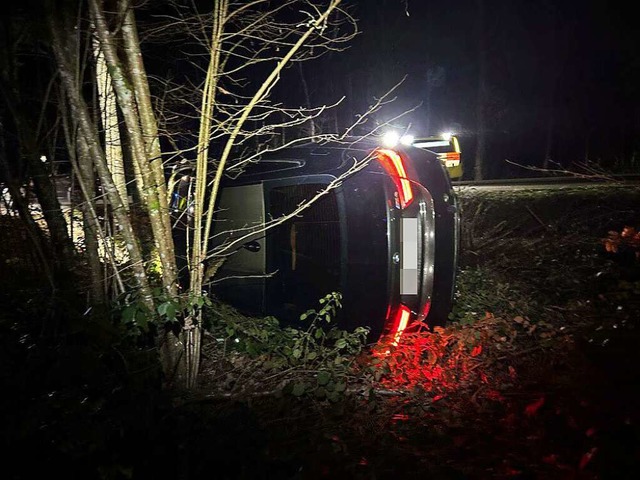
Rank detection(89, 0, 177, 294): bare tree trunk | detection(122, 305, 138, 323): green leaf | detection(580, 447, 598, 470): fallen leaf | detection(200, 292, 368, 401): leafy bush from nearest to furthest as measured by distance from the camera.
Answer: detection(580, 447, 598, 470): fallen leaf < detection(89, 0, 177, 294): bare tree trunk < detection(122, 305, 138, 323): green leaf < detection(200, 292, 368, 401): leafy bush

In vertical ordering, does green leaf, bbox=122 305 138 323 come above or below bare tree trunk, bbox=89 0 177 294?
below

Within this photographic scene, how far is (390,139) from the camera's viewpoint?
4.41 metres

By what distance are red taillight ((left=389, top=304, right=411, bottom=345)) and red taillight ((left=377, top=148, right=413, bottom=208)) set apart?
2.86 ft

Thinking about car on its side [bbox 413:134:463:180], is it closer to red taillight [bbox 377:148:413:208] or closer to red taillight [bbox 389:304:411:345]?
red taillight [bbox 377:148:413:208]

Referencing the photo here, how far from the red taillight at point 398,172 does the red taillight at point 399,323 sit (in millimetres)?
871

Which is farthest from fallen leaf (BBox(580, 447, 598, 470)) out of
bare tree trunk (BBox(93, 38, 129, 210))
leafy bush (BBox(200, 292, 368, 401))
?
bare tree trunk (BBox(93, 38, 129, 210))

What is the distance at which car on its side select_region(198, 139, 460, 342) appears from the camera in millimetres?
3947

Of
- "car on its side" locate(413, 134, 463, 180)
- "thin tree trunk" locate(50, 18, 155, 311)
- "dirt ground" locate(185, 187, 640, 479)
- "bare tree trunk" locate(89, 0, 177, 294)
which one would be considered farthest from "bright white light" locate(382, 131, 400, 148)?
"car on its side" locate(413, 134, 463, 180)

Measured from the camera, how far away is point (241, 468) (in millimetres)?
2584

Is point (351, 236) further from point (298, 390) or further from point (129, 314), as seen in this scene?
point (129, 314)

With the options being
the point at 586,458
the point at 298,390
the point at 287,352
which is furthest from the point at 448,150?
the point at 586,458

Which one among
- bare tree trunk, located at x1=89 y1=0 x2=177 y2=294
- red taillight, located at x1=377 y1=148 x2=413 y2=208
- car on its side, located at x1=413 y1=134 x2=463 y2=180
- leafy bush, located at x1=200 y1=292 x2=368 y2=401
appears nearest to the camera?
bare tree trunk, located at x1=89 y1=0 x2=177 y2=294

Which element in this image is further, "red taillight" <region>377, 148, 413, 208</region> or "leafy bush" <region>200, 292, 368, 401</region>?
"red taillight" <region>377, 148, 413, 208</region>

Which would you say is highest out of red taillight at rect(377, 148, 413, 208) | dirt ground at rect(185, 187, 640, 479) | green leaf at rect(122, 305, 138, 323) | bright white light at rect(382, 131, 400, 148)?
bright white light at rect(382, 131, 400, 148)
